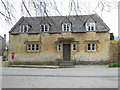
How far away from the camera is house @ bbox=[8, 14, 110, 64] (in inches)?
1019

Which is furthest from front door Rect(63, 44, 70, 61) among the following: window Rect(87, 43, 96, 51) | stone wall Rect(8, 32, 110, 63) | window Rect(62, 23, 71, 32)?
window Rect(87, 43, 96, 51)

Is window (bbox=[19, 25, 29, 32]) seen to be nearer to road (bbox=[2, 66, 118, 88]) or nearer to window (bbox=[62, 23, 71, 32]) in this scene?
window (bbox=[62, 23, 71, 32])

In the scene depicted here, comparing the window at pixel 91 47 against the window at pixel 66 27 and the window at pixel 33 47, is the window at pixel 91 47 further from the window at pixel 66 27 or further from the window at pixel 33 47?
the window at pixel 33 47

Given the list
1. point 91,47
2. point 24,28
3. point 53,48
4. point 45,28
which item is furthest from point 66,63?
point 24,28

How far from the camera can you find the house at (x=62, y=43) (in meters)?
25.9

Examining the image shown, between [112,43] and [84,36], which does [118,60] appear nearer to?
[112,43]

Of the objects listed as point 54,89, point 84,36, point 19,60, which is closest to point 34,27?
point 19,60

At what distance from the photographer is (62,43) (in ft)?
86.3

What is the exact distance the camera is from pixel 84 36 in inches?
1027

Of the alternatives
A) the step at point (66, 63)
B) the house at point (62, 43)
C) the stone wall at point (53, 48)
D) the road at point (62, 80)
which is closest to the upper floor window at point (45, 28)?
the house at point (62, 43)

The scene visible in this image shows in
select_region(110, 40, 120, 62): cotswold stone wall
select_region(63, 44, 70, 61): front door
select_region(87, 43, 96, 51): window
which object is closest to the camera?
select_region(87, 43, 96, 51): window

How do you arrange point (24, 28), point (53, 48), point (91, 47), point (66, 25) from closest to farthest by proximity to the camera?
point (91, 47) < point (53, 48) < point (66, 25) < point (24, 28)

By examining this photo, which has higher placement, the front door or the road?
the front door

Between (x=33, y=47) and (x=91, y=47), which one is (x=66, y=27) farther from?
(x=33, y=47)
